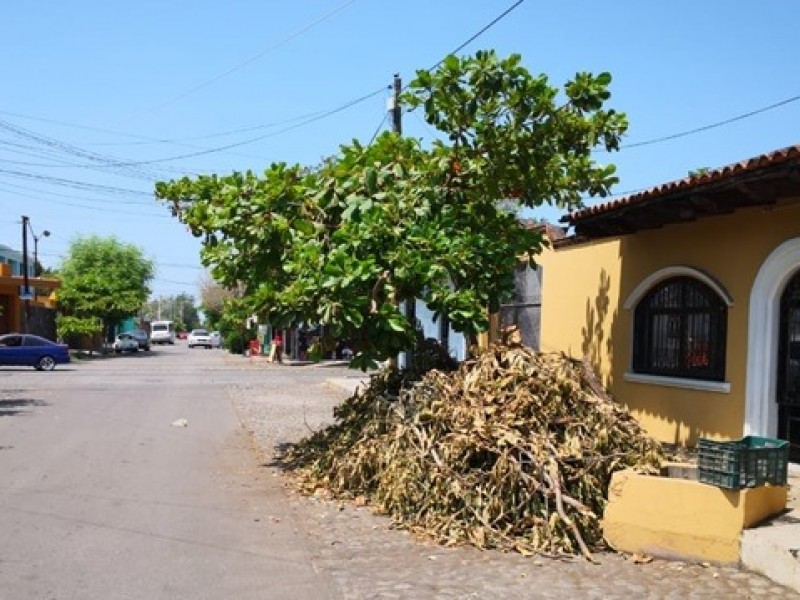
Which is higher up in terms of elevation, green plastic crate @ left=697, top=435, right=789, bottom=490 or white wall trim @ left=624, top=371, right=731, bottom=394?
white wall trim @ left=624, top=371, right=731, bottom=394

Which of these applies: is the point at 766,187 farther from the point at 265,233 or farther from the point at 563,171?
the point at 265,233

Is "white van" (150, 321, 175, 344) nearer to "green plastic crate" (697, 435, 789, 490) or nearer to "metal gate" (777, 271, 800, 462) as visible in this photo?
"metal gate" (777, 271, 800, 462)

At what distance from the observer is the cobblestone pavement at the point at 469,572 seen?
18.5 feet

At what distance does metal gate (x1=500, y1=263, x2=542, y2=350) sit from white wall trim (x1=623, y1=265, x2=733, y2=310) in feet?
11.2

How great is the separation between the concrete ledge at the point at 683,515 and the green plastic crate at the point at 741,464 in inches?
2.7

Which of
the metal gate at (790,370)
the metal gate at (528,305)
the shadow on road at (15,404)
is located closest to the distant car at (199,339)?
the shadow on road at (15,404)

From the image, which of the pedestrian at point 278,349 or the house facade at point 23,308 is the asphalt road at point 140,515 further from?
the house facade at point 23,308

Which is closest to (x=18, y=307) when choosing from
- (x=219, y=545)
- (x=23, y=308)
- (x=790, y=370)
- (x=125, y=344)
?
(x=23, y=308)

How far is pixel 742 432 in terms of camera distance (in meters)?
8.78

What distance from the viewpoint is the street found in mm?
5645

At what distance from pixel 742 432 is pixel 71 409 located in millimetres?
13722

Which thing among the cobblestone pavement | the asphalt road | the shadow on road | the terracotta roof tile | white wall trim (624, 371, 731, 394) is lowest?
the shadow on road

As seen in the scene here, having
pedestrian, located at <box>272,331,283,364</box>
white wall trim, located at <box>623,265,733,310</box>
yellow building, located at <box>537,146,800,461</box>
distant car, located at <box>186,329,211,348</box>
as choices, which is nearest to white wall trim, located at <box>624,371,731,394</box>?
yellow building, located at <box>537,146,800,461</box>

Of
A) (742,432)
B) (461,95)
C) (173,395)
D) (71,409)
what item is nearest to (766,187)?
(742,432)
